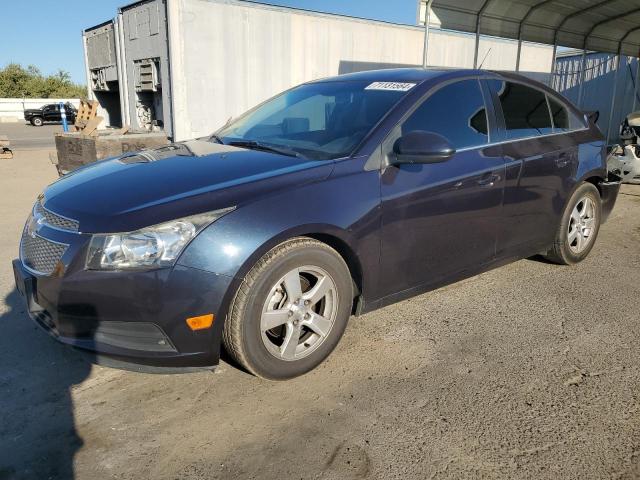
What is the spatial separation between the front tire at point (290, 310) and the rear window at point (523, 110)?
6.20 ft

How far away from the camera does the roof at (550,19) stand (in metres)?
9.67

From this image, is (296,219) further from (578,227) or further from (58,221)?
(578,227)

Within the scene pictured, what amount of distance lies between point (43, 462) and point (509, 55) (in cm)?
1571

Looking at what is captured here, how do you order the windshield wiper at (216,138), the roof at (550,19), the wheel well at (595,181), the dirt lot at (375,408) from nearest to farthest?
the dirt lot at (375,408) → the windshield wiper at (216,138) → the wheel well at (595,181) → the roof at (550,19)

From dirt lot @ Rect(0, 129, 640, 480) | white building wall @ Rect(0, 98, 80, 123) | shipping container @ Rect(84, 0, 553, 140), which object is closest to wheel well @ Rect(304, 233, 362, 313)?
dirt lot @ Rect(0, 129, 640, 480)

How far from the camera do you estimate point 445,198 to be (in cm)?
329

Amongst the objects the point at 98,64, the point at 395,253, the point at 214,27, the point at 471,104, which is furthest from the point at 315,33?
the point at 395,253

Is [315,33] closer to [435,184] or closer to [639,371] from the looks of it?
[435,184]

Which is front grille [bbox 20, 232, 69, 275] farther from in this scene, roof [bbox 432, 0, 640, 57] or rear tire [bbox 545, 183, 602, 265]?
roof [bbox 432, 0, 640, 57]

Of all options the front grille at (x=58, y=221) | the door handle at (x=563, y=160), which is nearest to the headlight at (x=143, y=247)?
the front grille at (x=58, y=221)

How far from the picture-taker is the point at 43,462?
7.27ft

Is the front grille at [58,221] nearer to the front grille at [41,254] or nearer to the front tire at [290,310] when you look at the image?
the front grille at [41,254]

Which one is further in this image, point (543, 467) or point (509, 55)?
point (509, 55)

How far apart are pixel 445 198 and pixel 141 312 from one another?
1946mm
